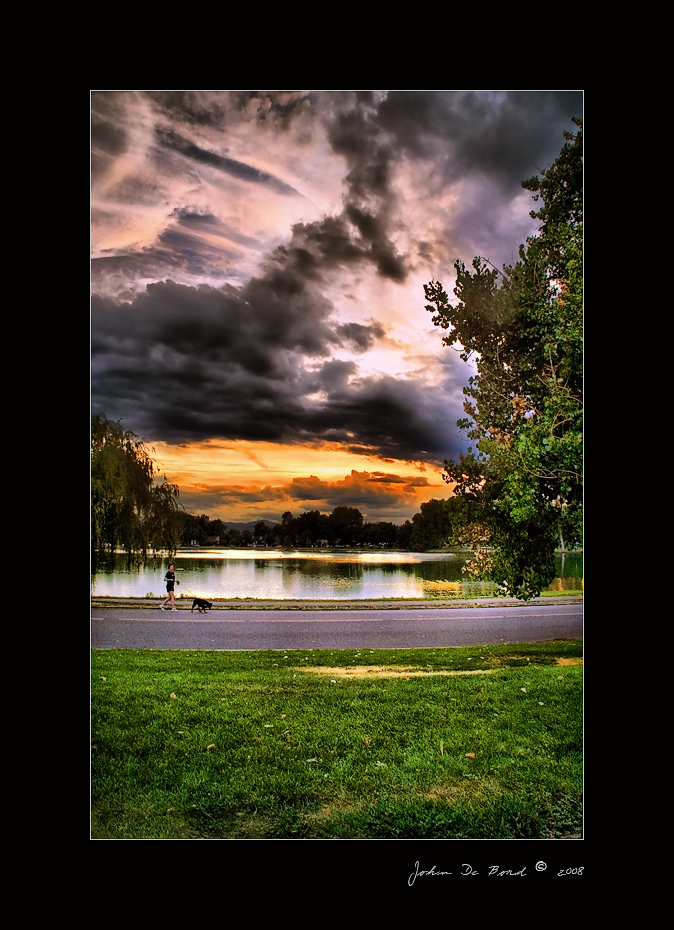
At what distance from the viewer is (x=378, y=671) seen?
497 cm

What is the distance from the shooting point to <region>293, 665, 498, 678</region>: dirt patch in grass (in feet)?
15.7

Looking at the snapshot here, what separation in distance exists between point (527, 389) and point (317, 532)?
230 cm

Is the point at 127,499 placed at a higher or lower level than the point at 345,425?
lower

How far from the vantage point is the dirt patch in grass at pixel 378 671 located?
15.7ft

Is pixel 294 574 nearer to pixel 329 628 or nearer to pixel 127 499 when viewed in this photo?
pixel 127 499

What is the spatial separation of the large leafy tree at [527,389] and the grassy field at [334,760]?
110 cm

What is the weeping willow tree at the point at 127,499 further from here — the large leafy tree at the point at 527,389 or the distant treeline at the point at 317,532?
the large leafy tree at the point at 527,389

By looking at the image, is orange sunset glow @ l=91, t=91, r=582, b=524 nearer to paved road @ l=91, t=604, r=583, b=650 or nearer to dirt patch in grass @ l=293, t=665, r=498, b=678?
dirt patch in grass @ l=293, t=665, r=498, b=678

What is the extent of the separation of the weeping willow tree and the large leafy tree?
2755 millimetres

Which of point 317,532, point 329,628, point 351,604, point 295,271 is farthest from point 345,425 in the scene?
point 351,604
